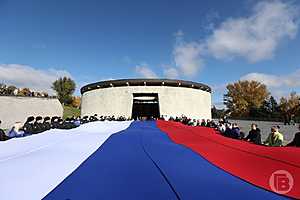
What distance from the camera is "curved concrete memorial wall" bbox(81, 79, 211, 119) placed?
125 feet

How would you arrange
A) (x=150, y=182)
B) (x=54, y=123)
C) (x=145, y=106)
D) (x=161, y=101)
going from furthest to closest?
(x=145, y=106)
(x=161, y=101)
(x=54, y=123)
(x=150, y=182)

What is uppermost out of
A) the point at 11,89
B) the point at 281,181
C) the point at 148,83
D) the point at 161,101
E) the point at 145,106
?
the point at 11,89

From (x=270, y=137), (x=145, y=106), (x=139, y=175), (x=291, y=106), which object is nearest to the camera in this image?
(x=139, y=175)

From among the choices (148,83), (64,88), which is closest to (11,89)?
(64,88)

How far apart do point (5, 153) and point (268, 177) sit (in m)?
4.62

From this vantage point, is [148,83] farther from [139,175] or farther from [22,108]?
[139,175]

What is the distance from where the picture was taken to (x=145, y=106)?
4750cm

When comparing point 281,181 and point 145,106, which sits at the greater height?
point 145,106

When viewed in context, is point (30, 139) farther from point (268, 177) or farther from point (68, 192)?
point (268, 177)

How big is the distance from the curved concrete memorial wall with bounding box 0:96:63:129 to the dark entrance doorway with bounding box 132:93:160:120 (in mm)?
12712

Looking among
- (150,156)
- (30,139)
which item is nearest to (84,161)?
(150,156)

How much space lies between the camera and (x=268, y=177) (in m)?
4.23

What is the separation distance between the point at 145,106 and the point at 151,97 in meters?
7.73

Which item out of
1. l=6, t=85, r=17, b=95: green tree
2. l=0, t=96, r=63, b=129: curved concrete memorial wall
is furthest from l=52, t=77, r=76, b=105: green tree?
l=0, t=96, r=63, b=129: curved concrete memorial wall
